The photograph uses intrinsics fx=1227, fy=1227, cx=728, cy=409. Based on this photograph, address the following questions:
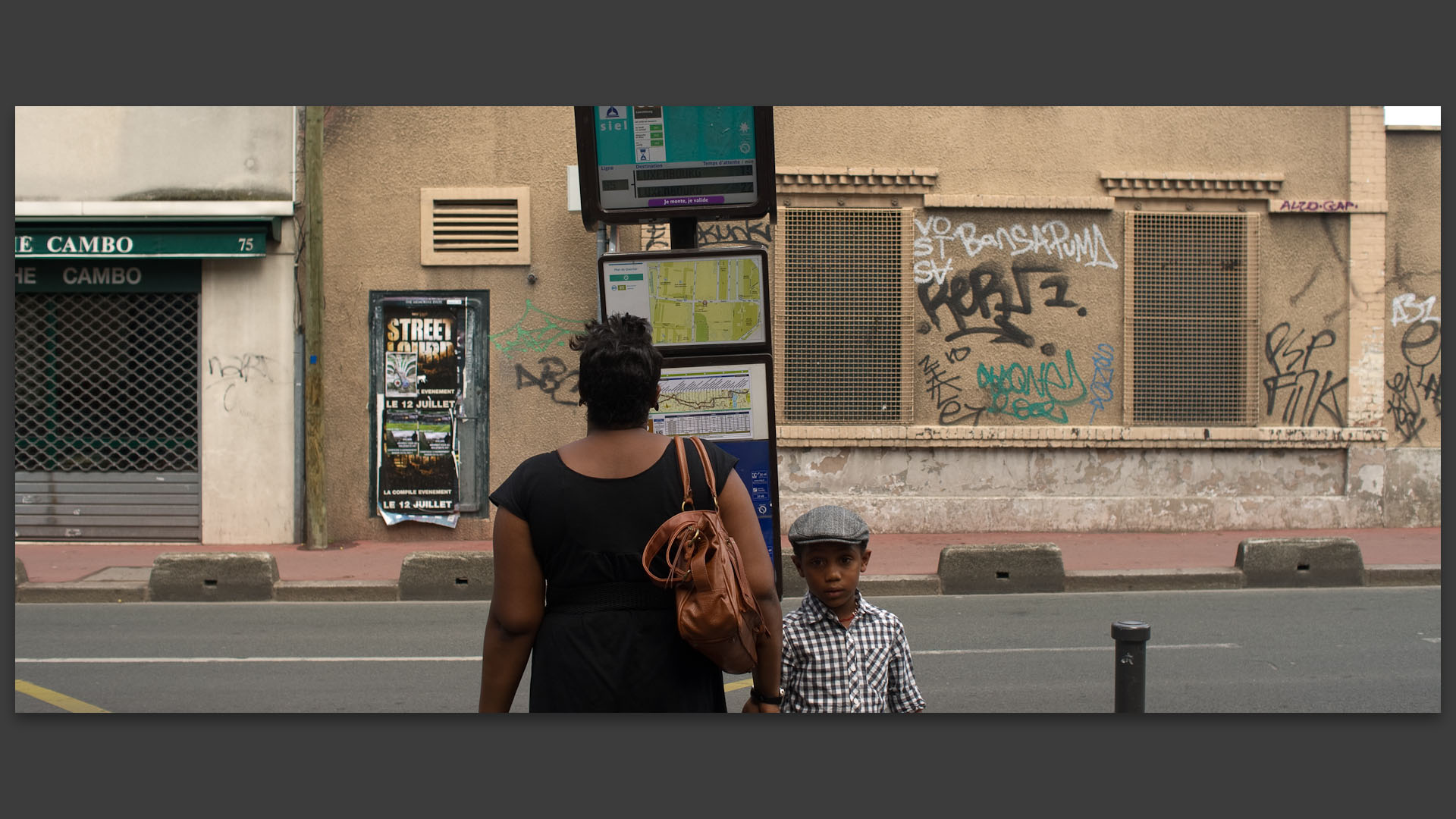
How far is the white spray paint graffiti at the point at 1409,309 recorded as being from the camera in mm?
13977

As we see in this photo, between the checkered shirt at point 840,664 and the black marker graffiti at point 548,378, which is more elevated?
the black marker graffiti at point 548,378

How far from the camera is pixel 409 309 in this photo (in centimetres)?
1341

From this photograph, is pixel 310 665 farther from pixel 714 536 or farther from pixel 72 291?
pixel 72 291

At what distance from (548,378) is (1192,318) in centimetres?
735

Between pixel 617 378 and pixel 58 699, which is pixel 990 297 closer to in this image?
pixel 58 699

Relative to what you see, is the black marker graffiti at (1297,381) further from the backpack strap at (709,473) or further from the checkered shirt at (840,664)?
the backpack strap at (709,473)

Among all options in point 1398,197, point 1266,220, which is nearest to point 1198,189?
point 1266,220

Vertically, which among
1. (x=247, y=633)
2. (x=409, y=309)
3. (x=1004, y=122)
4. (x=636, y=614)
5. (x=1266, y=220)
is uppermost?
(x=1004, y=122)

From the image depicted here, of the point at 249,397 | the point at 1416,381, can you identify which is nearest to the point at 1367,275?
the point at 1416,381

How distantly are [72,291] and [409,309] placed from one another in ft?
11.7

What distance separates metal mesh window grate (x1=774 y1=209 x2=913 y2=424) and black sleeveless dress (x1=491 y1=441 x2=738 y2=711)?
34.8ft

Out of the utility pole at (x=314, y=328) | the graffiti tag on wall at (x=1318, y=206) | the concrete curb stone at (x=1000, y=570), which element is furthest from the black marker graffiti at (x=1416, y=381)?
the utility pole at (x=314, y=328)

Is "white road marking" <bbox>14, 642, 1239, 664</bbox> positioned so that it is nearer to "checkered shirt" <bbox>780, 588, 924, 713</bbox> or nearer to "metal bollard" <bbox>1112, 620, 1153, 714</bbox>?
"metal bollard" <bbox>1112, 620, 1153, 714</bbox>

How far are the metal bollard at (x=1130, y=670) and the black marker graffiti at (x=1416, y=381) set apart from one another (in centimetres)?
1119
